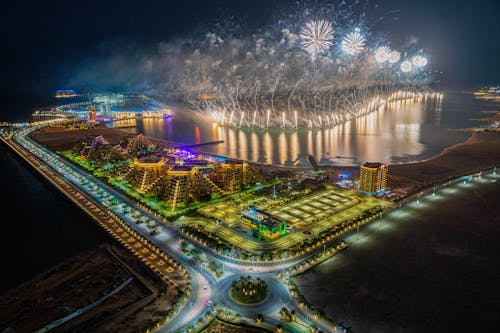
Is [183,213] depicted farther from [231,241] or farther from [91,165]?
[91,165]

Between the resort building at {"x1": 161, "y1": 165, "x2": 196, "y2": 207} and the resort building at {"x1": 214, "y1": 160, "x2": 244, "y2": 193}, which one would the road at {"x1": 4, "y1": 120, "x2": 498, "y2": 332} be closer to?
the resort building at {"x1": 161, "y1": 165, "x2": 196, "y2": 207}

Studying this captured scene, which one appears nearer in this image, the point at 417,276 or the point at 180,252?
the point at 417,276

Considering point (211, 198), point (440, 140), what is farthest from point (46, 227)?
point (440, 140)

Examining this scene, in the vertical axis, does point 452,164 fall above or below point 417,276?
above

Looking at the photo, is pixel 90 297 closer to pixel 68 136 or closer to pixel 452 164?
pixel 452 164

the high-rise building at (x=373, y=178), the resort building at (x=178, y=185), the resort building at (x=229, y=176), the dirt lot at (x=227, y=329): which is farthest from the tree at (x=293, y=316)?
the high-rise building at (x=373, y=178)

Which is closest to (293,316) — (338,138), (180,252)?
(180,252)
